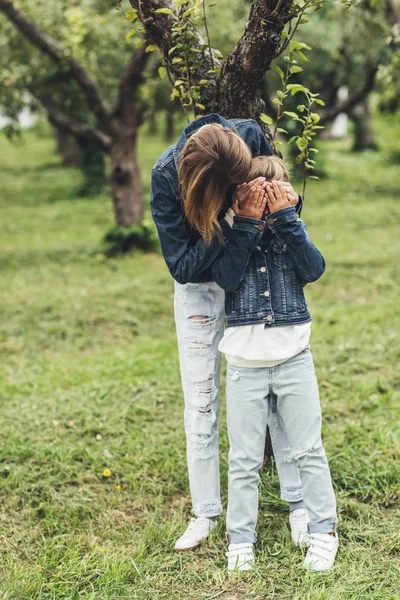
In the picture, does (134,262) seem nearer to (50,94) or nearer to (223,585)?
(50,94)

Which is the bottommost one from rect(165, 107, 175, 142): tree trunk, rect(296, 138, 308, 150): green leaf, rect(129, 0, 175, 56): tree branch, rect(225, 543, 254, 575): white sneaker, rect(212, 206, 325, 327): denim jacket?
rect(225, 543, 254, 575): white sneaker

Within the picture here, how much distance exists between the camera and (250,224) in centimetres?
257

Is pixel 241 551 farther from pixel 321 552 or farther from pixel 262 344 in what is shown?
pixel 262 344

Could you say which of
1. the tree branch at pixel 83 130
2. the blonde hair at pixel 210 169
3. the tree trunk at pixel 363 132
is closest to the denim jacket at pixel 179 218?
the blonde hair at pixel 210 169

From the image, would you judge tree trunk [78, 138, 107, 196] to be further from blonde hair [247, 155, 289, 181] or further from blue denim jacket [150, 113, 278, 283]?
blonde hair [247, 155, 289, 181]

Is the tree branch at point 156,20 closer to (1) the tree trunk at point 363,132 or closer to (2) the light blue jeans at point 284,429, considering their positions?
(2) the light blue jeans at point 284,429

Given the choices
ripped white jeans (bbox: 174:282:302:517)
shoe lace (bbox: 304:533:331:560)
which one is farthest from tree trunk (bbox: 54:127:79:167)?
shoe lace (bbox: 304:533:331:560)

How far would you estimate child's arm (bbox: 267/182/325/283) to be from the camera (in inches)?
102

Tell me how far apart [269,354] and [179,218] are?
652mm

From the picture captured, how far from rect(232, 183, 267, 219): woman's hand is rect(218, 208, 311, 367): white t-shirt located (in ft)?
0.33

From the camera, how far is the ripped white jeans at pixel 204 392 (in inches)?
113

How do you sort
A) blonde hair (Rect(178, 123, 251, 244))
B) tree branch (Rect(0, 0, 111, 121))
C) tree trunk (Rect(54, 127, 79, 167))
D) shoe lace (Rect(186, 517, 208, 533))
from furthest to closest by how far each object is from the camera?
tree trunk (Rect(54, 127, 79, 167)), tree branch (Rect(0, 0, 111, 121)), shoe lace (Rect(186, 517, 208, 533)), blonde hair (Rect(178, 123, 251, 244))

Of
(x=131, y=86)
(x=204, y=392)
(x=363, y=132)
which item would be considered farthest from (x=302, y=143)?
(x=363, y=132)

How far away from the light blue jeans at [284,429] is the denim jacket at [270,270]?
206 millimetres
